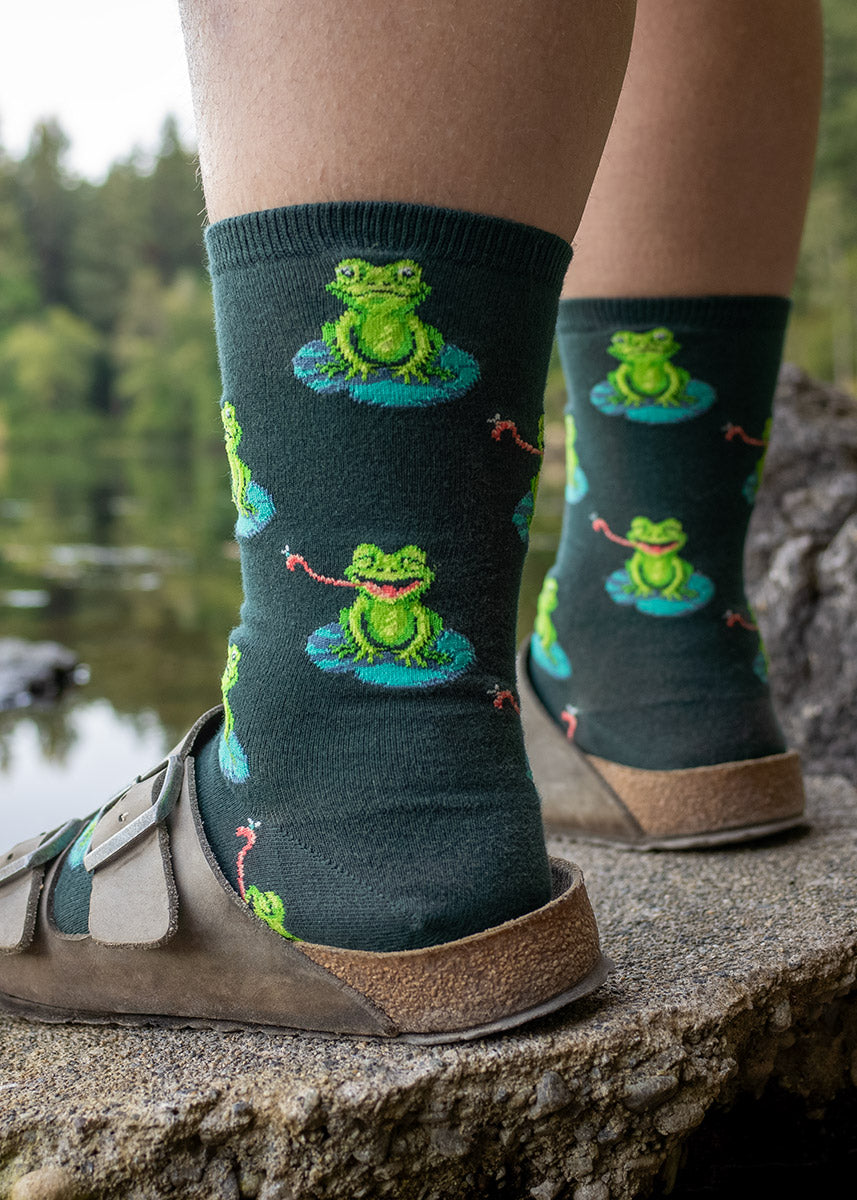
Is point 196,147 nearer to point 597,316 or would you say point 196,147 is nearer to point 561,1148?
point 597,316

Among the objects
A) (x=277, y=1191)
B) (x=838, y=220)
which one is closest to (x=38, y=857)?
(x=277, y=1191)

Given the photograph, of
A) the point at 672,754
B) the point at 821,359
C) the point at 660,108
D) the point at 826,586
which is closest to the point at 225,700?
the point at 672,754

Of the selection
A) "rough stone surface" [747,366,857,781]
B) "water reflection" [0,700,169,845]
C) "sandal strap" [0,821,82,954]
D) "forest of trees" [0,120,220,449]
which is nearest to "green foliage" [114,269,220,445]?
"forest of trees" [0,120,220,449]

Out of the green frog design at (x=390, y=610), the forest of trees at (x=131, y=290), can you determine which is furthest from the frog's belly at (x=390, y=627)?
the forest of trees at (x=131, y=290)

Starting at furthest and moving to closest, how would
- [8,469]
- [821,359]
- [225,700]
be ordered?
[821,359] < [8,469] < [225,700]

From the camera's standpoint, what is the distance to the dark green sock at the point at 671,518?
92 centimetres

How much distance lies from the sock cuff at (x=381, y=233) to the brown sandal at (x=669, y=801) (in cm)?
49

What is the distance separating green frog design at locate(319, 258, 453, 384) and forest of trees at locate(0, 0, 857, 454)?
13960mm

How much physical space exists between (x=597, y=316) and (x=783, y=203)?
0.58 feet

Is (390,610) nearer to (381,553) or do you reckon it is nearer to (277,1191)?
(381,553)

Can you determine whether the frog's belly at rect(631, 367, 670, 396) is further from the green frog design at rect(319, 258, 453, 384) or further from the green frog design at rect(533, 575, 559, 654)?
the green frog design at rect(319, 258, 453, 384)

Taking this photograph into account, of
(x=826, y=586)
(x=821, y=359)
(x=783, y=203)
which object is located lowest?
(x=821, y=359)

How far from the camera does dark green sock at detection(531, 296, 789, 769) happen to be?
0.92m

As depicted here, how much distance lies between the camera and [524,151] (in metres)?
0.57
